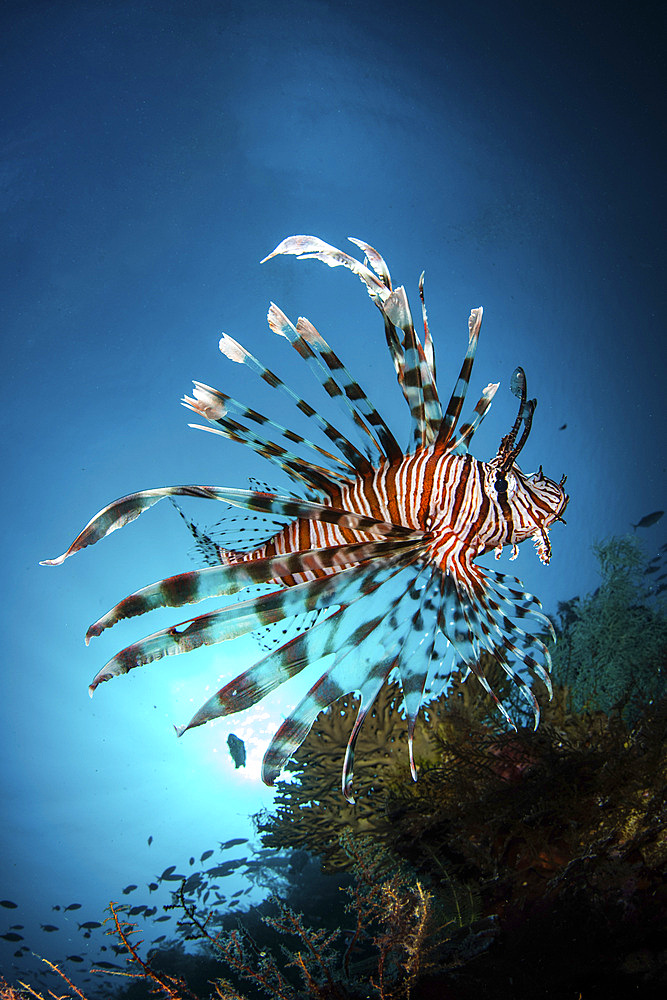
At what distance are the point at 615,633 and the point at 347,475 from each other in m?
6.71

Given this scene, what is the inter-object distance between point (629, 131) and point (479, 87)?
4.21m

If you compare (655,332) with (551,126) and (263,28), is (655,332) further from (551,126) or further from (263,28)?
(263,28)

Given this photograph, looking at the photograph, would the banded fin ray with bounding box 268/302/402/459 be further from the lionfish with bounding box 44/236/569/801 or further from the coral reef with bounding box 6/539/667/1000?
the coral reef with bounding box 6/539/667/1000

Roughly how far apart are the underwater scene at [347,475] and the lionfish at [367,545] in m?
0.02

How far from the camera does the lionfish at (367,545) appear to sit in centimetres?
157

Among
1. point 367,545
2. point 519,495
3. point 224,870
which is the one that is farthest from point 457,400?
point 224,870

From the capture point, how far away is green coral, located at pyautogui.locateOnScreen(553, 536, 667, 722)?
5855mm

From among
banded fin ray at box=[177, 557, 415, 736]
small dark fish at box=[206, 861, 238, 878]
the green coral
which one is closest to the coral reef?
banded fin ray at box=[177, 557, 415, 736]

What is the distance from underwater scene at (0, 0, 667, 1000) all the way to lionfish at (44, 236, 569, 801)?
0.02 m

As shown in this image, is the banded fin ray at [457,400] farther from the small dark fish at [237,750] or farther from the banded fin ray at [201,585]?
the small dark fish at [237,750]

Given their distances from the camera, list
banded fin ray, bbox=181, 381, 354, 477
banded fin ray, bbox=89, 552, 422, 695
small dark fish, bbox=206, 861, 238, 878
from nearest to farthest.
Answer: banded fin ray, bbox=89, 552, 422, 695
banded fin ray, bbox=181, 381, 354, 477
small dark fish, bbox=206, 861, 238, 878

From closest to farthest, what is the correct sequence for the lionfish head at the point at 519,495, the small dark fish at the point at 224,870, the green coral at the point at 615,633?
1. the lionfish head at the point at 519,495
2. the green coral at the point at 615,633
3. the small dark fish at the point at 224,870

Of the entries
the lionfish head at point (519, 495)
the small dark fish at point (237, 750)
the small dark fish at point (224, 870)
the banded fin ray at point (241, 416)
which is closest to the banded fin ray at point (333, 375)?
the banded fin ray at point (241, 416)

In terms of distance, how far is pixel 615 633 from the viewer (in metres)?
7.23
